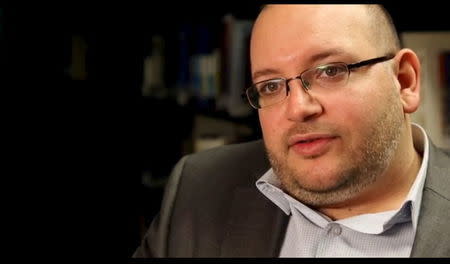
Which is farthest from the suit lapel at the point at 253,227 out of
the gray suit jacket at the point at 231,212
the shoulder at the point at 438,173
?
the shoulder at the point at 438,173

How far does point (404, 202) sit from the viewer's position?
37.9 inches

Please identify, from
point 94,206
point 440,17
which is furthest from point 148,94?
point 440,17

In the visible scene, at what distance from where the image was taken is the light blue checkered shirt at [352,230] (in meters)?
0.97

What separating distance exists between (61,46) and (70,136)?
11.6 inches

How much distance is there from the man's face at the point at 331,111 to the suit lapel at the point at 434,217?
0.11m

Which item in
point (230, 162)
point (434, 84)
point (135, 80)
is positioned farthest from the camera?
point (434, 84)

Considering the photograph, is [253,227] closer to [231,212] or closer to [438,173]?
[231,212]

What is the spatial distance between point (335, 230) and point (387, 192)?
0.16m

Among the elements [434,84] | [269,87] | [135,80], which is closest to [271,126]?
[269,87]

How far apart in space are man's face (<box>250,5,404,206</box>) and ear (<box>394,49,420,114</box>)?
4 centimetres

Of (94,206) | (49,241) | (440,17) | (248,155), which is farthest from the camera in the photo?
(440,17)

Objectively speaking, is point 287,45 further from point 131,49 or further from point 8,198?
point 8,198

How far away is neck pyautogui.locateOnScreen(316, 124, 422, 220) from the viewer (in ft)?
3.43

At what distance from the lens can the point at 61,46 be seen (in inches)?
56.7
